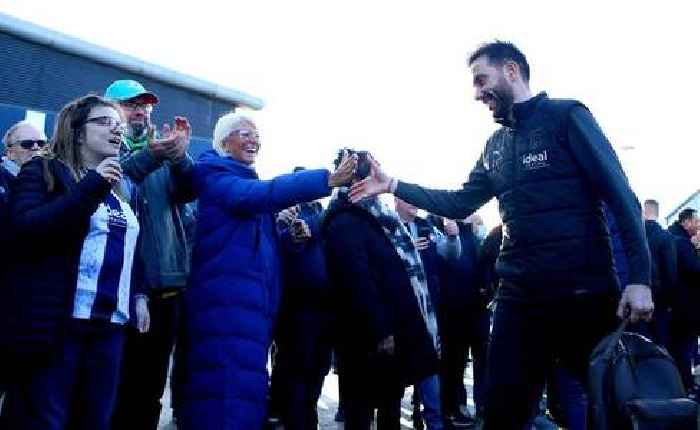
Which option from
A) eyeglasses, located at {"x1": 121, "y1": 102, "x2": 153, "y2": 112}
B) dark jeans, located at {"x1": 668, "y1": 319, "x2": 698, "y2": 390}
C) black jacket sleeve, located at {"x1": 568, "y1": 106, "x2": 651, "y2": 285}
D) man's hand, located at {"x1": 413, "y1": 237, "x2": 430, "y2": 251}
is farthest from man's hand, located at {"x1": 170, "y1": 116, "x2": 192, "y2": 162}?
dark jeans, located at {"x1": 668, "y1": 319, "x2": 698, "y2": 390}

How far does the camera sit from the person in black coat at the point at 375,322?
13.2ft

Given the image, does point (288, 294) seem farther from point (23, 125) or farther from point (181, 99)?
point (181, 99)

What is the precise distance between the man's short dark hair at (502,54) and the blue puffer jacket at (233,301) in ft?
3.19

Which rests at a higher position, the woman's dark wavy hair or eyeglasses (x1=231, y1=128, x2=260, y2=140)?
eyeglasses (x1=231, y1=128, x2=260, y2=140)

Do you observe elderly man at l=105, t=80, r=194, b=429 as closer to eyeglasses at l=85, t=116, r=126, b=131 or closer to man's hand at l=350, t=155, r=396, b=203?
eyeglasses at l=85, t=116, r=126, b=131

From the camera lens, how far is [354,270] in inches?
161

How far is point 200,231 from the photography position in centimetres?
373

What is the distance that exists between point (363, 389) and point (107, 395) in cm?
160

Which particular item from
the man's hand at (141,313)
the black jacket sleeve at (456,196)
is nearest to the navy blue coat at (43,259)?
the man's hand at (141,313)

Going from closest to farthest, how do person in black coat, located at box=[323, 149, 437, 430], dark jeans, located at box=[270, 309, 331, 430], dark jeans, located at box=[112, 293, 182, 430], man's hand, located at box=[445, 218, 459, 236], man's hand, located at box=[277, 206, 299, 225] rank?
dark jeans, located at box=[112, 293, 182, 430] → person in black coat, located at box=[323, 149, 437, 430] → dark jeans, located at box=[270, 309, 331, 430] → man's hand, located at box=[277, 206, 299, 225] → man's hand, located at box=[445, 218, 459, 236]

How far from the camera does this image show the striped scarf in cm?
419

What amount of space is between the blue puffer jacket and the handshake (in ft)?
2.67

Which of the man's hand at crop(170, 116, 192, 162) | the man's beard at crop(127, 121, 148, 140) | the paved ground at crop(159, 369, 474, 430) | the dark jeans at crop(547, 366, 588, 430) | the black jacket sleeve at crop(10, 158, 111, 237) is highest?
the man's beard at crop(127, 121, 148, 140)

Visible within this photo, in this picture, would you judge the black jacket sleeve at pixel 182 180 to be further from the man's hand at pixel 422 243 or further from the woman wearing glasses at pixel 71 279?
the man's hand at pixel 422 243
